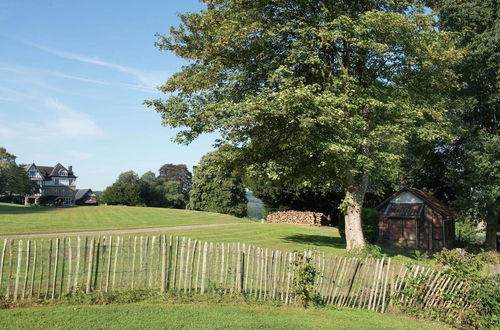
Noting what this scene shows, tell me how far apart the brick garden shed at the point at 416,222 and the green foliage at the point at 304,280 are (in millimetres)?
26796

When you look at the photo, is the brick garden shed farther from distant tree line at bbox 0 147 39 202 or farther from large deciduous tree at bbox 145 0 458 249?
distant tree line at bbox 0 147 39 202

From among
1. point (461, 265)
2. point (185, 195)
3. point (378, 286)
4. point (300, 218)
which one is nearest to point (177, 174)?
point (185, 195)

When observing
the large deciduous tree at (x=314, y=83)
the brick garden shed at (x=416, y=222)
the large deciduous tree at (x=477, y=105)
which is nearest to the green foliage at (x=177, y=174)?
the brick garden shed at (x=416, y=222)

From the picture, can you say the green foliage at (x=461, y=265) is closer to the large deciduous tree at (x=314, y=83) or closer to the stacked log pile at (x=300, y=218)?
the large deciduous tree at (x=314, y=83)

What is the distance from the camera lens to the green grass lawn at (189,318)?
822 centimetres

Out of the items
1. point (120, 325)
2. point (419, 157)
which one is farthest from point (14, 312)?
point (419, 157)

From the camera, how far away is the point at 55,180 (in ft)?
358

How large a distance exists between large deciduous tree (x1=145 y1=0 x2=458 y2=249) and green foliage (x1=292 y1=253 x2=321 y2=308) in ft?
21.8

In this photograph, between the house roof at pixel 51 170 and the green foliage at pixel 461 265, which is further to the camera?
the house roof at pixel 51 170

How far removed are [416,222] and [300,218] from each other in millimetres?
14600

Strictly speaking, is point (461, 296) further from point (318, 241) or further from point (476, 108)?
point (476, 108)

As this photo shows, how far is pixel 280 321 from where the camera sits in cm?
956

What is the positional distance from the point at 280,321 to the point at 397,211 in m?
29.8

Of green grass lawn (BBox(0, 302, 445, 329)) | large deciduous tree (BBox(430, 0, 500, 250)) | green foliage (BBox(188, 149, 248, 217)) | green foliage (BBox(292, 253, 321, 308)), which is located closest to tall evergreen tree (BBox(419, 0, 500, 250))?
large deciduous tree (BBox(430, 0, 500, 250))
